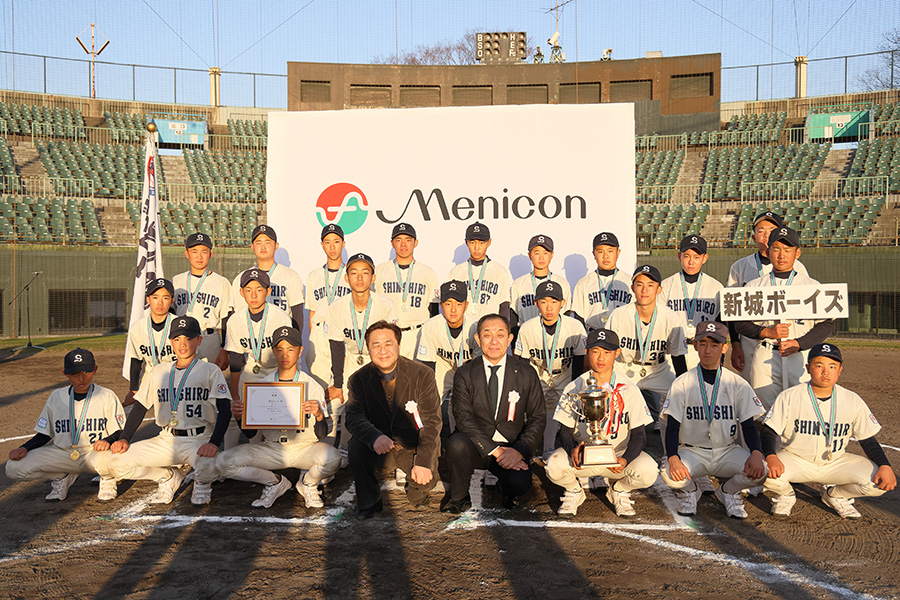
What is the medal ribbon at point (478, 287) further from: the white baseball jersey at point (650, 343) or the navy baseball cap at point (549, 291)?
the white baseball jersey at point (650, 343)

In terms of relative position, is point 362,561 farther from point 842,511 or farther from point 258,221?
point 258,221

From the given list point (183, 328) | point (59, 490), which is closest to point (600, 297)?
point (183, 328)

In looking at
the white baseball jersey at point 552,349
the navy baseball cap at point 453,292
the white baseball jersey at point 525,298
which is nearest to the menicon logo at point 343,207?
the white baseball jersey at point 525,298

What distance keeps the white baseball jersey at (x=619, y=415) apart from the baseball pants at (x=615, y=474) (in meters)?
0.28

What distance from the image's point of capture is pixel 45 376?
12.1m

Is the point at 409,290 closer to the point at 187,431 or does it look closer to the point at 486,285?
the point at 486,285

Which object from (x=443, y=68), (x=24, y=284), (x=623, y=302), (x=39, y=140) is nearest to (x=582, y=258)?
(x=623, y=302)

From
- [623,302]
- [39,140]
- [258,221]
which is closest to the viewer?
[623,302]

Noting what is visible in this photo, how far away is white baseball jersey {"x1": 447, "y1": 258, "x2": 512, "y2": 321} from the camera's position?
25.2 feet

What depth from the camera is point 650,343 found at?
6406 millimetres

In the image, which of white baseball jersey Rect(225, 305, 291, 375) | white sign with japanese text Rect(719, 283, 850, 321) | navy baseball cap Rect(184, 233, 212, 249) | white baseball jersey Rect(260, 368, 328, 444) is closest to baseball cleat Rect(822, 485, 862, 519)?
white sign with japanese text Rect(719, 283, 850, 321)

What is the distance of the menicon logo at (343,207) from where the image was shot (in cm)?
984

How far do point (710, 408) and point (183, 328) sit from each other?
4.48 metres

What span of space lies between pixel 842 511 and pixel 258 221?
837 inches
